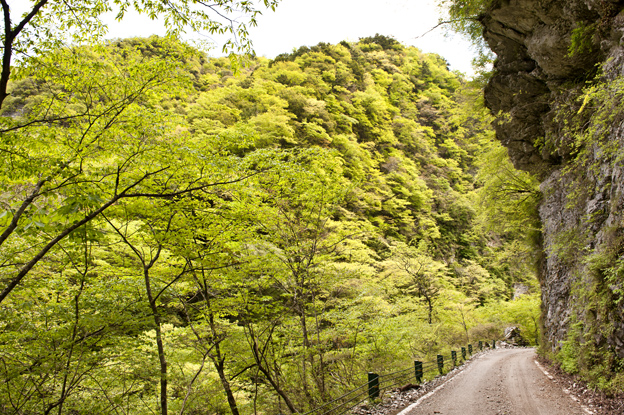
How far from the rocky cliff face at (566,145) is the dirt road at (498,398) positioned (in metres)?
1.38

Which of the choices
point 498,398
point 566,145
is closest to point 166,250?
point 498,398

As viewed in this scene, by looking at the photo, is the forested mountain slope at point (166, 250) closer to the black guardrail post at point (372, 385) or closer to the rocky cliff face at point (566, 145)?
the black guardrail post at point (372, 385)

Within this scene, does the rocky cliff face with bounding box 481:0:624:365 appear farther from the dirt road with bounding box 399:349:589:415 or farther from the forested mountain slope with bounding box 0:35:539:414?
the forested mountain slope with bounding box 0:35:539:414

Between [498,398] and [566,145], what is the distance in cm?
706

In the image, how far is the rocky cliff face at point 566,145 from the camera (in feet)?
18.8

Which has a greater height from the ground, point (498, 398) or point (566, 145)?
point (566, 145)

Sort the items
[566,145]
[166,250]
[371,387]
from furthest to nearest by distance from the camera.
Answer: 1. [566,145]
2. [166,250]
3. [371,387]

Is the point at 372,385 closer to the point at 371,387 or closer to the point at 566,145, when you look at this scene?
the point at 371,387

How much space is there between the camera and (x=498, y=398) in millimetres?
6160

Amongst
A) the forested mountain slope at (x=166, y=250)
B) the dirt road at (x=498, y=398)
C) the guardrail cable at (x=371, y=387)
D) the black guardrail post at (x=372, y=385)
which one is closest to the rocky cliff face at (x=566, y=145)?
the dirt road at (x=498, y=398)

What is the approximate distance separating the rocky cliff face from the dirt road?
1.38 metres

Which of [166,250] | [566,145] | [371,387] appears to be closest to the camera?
[371,387]

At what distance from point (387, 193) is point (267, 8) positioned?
73.9 feet

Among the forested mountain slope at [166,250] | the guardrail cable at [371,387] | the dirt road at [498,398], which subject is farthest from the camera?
the dirt road at [498,398]
